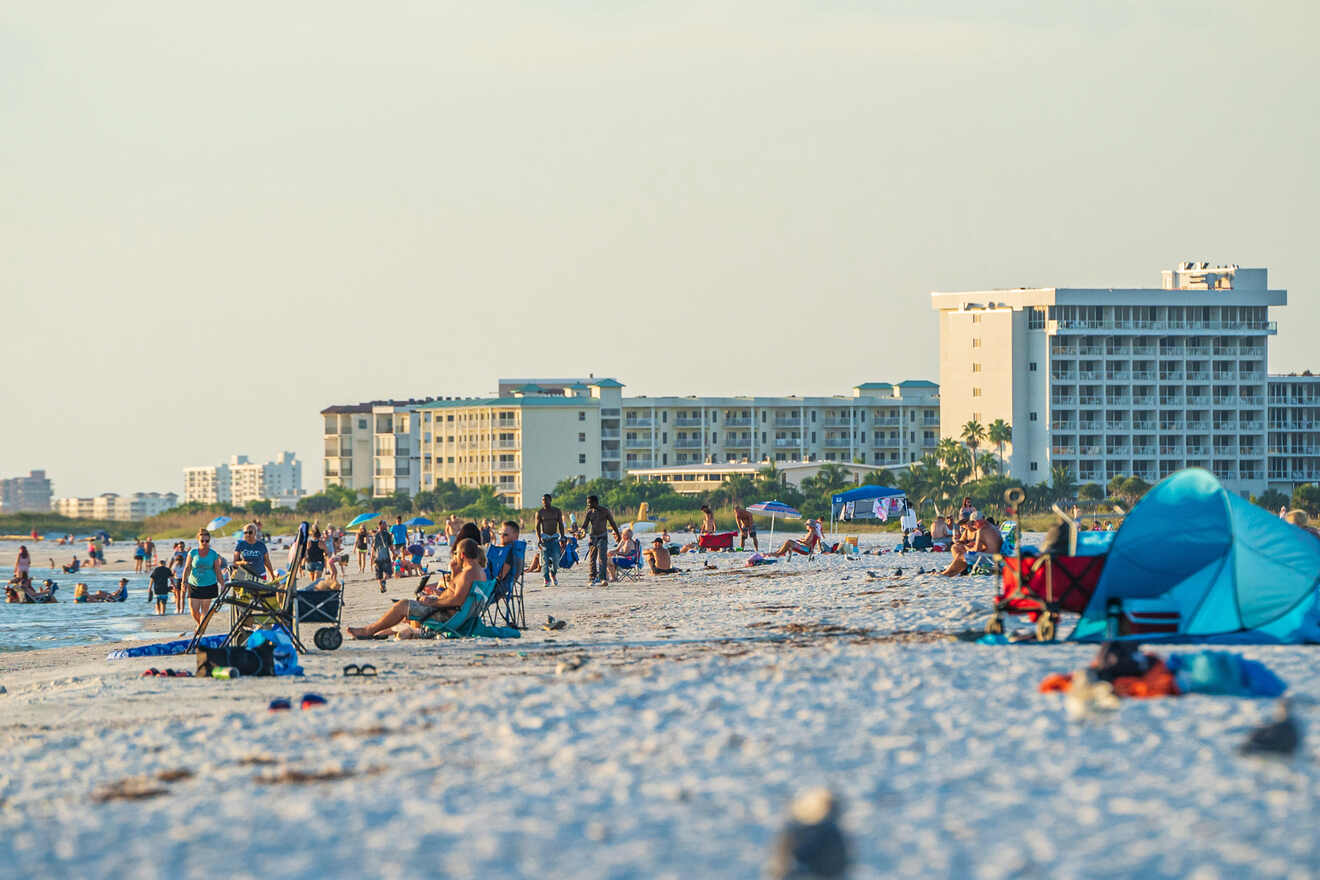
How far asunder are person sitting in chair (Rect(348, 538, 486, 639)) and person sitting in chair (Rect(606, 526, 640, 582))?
12210 millimetres

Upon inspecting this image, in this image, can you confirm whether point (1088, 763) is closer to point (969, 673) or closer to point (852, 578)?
point (969, 673)

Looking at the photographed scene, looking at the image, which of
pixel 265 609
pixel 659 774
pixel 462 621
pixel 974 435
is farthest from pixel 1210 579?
pixel 974 435

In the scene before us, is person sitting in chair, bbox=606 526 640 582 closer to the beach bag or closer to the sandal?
the sandal

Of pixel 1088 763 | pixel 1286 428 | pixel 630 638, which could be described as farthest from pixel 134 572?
pixel 1286 428

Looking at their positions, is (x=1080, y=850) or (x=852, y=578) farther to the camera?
(x=852, y=578)

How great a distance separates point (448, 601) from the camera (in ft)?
48.2

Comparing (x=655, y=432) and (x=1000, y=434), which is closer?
(x=1000, y=434)

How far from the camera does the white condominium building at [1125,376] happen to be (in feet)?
291

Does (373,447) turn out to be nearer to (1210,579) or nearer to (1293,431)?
(1293,431)

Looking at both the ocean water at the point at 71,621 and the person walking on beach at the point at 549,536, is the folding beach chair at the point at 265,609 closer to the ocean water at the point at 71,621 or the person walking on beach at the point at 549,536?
the ocean water at the point at 71,621

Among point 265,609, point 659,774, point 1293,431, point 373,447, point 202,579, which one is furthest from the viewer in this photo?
point 373,447

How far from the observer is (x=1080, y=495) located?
84.4 m

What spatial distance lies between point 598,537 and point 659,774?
1875 cm

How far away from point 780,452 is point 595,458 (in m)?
12.3
